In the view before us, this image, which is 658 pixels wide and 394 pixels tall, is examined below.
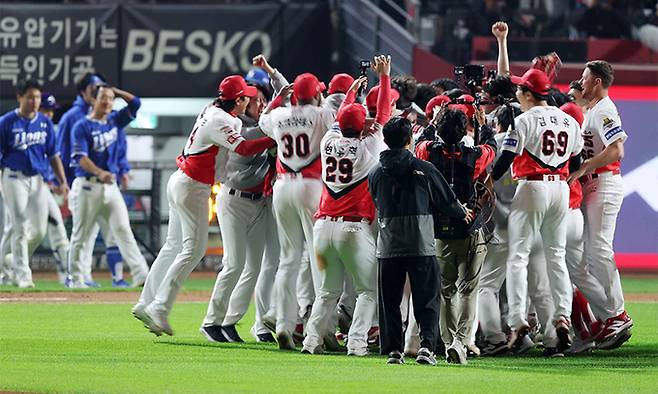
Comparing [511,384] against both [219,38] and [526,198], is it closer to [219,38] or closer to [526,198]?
[526,198]

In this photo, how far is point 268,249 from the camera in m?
13.2

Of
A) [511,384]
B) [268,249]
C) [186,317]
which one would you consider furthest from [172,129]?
[511,384]

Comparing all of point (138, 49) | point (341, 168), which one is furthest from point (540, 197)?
point (138, 49)

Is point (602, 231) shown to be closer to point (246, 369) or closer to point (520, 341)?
point (520, 341)

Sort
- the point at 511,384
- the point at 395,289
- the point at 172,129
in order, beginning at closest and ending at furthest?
the point at 511,384
the point at 395,289
the point at 172,129

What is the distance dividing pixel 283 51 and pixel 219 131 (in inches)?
394

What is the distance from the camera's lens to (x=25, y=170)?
18719 mm

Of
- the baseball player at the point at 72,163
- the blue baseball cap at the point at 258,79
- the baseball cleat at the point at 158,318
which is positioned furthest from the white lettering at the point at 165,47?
the baseball cleat at the point at 158,318

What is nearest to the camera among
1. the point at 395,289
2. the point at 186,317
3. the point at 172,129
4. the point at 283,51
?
the point at 395,289

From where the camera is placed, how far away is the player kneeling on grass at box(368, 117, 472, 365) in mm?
10797

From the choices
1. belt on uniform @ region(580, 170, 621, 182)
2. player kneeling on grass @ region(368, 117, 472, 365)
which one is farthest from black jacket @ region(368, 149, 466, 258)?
belt on uniform @ region(580, 170, 621, 182)

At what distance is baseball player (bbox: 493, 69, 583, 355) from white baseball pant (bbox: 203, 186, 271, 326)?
229cm

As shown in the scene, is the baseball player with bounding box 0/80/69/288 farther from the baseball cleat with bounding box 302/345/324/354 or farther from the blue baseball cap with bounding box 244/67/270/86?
the baseball cleat with bounding box 302/345/324/354

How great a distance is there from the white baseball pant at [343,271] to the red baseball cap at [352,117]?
768 millimetres
